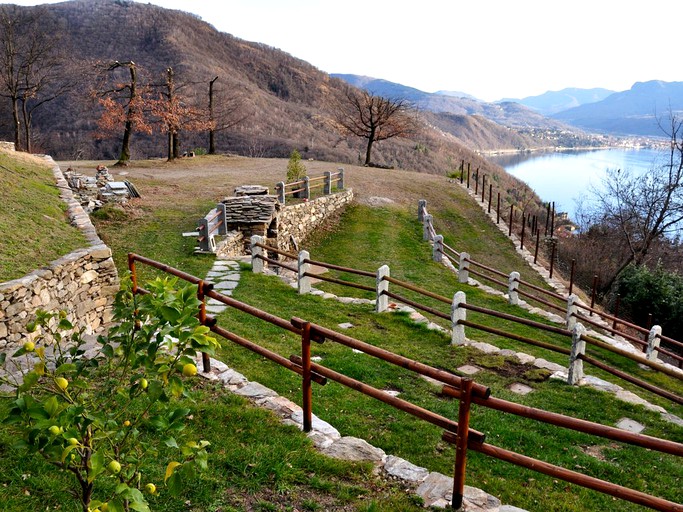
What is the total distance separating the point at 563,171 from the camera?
347ft

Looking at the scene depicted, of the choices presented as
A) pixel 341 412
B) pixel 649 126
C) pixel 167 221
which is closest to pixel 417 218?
pixel 167 221

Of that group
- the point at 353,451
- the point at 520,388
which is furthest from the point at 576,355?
the point at 353,451

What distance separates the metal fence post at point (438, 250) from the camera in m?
16.4

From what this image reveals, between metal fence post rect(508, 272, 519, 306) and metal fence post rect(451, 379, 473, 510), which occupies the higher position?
metal fence post rect(451, 379, 473, 510)

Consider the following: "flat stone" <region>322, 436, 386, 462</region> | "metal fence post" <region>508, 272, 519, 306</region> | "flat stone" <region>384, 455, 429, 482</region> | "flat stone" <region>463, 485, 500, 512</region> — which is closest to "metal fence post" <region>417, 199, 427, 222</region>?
"metal fence post" <region>508, 272, 519, 306</region>

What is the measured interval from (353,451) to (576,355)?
→ 4706mm

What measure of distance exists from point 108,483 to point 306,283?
24.4ft

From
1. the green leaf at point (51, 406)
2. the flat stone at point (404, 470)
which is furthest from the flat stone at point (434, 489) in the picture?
the green leaf at point (51, 406)

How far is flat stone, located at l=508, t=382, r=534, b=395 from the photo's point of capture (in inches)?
274

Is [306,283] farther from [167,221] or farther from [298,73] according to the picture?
[298,73]

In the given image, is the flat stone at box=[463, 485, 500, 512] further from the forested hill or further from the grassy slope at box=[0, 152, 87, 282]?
the forested hill

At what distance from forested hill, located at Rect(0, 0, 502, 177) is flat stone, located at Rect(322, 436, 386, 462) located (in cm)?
3933

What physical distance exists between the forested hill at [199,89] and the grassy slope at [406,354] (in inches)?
1056

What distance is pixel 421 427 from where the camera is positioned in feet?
16.5
